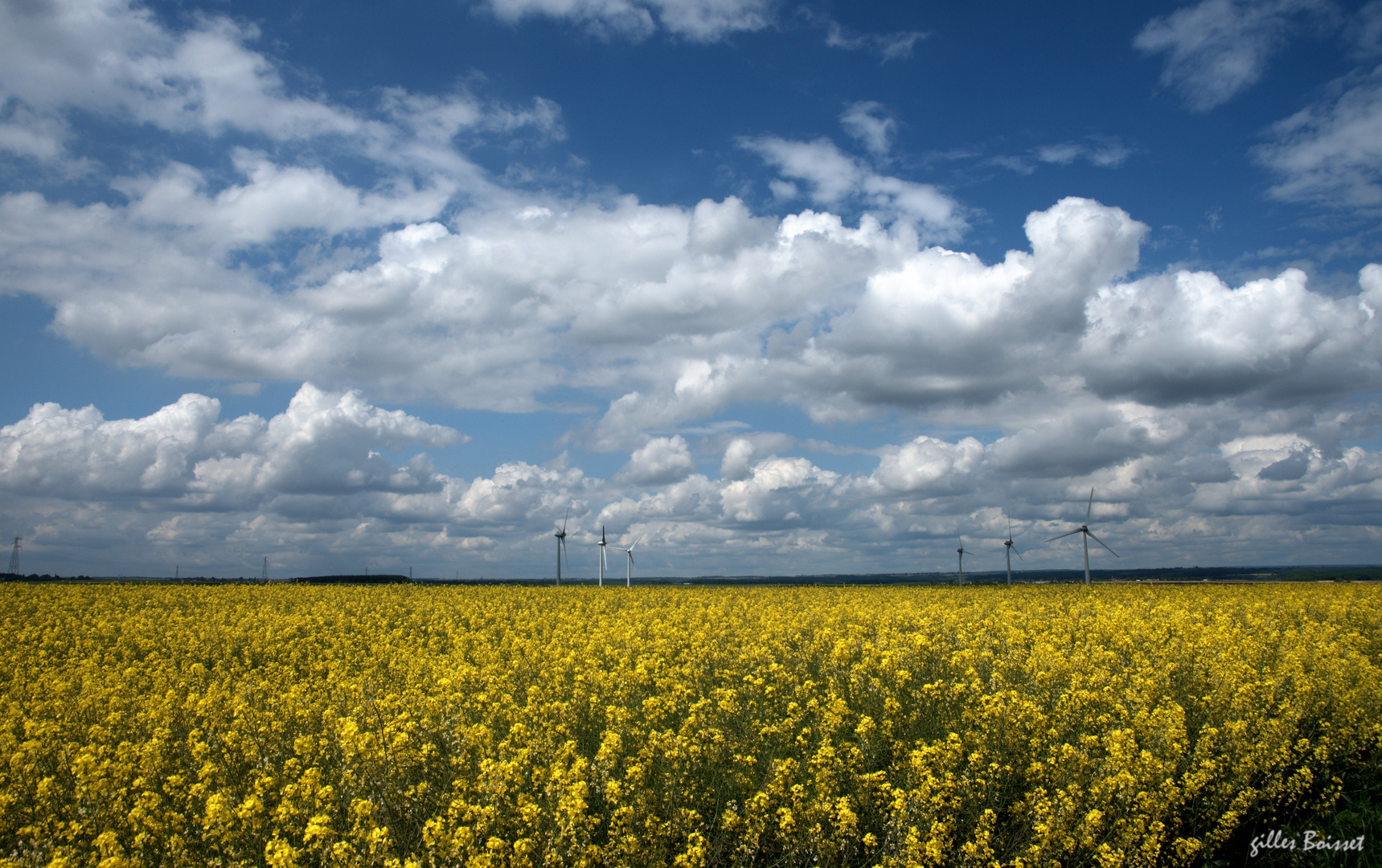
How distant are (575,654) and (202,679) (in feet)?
27.3

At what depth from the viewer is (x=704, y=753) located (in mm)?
8820

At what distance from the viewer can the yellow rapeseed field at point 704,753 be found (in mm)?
7227

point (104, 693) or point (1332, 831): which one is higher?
point (104, 693)

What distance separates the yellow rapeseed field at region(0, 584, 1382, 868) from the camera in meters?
7.23

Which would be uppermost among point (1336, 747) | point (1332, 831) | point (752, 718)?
point (752, 718)

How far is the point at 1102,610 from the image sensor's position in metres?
22.5

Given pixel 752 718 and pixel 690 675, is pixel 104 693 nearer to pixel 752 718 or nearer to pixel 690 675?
pixel 690 675

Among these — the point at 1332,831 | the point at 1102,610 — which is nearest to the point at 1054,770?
the point at 1332,831
